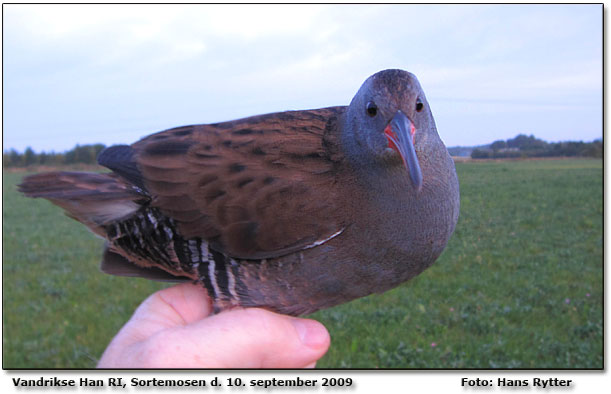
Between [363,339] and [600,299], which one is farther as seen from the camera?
[600,299]

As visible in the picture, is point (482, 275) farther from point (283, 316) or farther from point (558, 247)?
point (283, 316)

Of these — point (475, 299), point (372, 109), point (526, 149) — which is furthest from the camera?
point (475, 299)

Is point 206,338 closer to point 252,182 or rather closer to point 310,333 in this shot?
point 310,333

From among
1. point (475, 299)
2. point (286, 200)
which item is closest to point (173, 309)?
point (286, 200)

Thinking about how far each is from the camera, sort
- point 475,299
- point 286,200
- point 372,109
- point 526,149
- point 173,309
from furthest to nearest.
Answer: point 475,299 < point 526,149 < point 173,309 < point 286,200 < point 372,109

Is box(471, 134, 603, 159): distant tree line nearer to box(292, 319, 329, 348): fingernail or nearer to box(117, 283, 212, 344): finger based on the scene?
box(292, 319, 329, 348): fingernail

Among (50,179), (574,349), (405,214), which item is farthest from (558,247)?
(50,179)

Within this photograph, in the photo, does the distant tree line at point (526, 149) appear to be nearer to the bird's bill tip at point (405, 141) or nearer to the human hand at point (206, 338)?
the bird's bill tip at point (405, 141)
